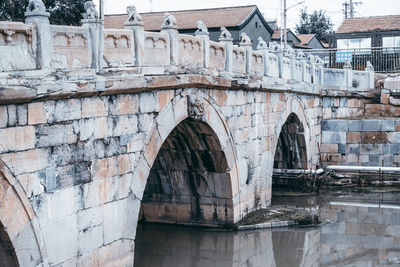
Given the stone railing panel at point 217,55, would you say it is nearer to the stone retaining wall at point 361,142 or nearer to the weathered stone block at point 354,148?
the stone retaining wall at point 361,142

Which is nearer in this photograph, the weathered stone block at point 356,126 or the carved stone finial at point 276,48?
the carved stone finial at point 276,48

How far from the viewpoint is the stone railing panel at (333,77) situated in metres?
21.3

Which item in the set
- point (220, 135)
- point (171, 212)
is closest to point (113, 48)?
point (220, 135)

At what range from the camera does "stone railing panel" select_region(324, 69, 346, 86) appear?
21328mm

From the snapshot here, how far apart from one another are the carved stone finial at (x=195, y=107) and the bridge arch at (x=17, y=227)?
4361mm

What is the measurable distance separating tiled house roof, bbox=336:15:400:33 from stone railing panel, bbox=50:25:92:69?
2386 cm

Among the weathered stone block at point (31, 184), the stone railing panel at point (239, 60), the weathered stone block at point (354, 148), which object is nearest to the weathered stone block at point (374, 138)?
the weathered stone block at point (354, 148)

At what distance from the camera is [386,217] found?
1573cm

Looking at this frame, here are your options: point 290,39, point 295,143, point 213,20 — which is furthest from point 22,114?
point 290,39

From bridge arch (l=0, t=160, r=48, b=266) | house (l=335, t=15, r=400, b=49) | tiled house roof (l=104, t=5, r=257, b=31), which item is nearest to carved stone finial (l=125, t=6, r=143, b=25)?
bridge arch (l=0, t=160, r=48, b=266)

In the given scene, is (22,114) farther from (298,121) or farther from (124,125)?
(298,121)

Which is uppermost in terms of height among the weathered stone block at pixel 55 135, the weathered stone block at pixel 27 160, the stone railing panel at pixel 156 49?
the stone railing panel at pixel 156 49

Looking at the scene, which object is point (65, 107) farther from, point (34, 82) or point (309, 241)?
point (309, 241)

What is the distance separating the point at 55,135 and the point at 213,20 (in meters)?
22.4
